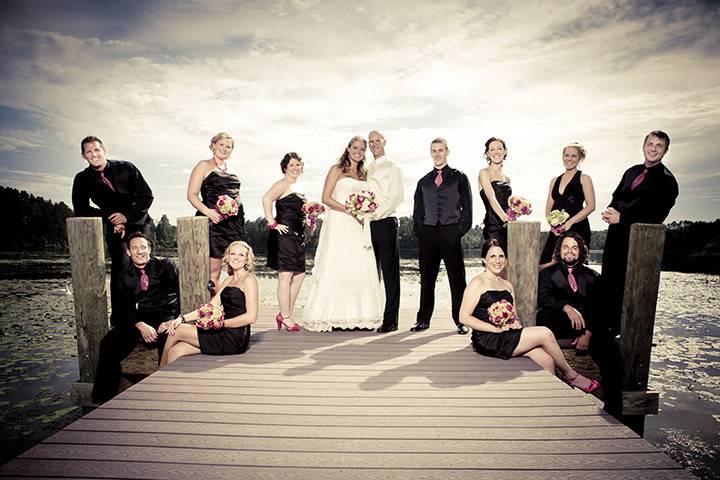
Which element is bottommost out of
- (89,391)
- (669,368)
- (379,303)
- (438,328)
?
(669,368)

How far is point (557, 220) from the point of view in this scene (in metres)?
5.23

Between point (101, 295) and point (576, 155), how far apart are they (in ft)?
20.1

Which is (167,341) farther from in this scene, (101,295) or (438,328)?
(438,328)

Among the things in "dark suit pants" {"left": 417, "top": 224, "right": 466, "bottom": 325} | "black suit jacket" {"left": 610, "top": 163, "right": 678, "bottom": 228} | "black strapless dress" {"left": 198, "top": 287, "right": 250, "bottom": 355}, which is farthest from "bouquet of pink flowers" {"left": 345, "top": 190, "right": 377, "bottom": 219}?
"black suit jacket" {"left": 610, "top": 163, "right": 678, "bottom": 228}

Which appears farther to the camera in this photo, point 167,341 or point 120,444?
point 167,341

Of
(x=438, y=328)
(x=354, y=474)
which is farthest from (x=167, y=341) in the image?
(x=438, y=328)

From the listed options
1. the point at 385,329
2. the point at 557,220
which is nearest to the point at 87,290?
the point at 385,329

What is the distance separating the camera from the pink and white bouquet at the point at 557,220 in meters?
5.22

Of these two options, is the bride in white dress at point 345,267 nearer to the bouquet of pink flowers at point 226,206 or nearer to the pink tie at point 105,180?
the bouquet of pink flowers at point 226,206

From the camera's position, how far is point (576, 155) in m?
5.49

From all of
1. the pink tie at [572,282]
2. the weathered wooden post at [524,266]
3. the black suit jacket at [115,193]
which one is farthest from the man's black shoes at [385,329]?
the black suit jacket at [115,193]

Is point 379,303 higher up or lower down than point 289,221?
lower down

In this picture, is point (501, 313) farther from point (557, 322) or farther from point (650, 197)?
point (650, 197)

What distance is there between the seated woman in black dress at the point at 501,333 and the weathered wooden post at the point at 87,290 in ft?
13.1
